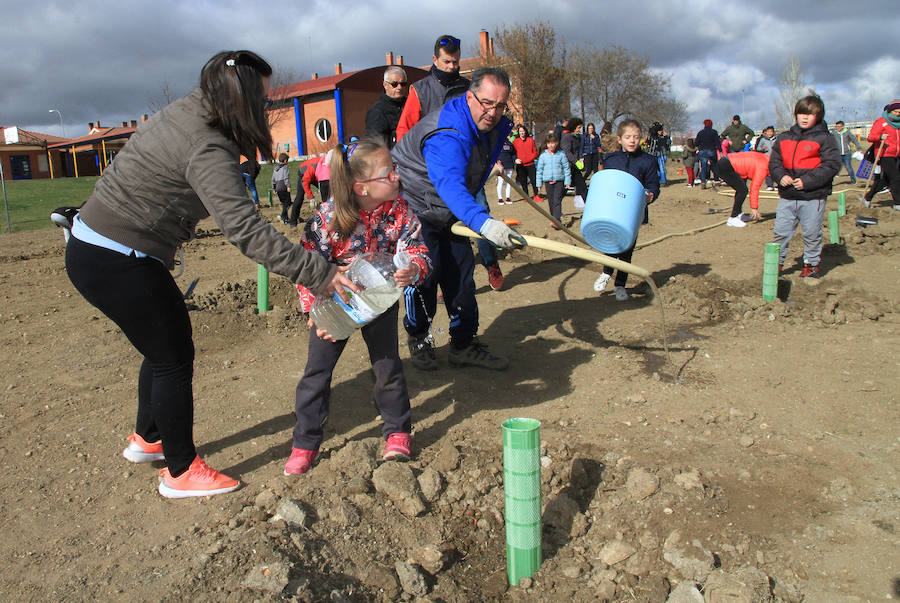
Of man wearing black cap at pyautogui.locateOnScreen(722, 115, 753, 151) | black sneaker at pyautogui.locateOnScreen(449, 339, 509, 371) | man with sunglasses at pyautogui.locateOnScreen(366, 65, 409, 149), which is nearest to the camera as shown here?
black sneaker at pyautogui.locateOnScreen(449, 339, 509, 371)

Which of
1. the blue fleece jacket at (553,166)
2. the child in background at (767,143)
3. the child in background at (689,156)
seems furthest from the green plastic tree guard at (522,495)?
the child in background at (689,156)

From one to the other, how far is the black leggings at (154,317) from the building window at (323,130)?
134 feet

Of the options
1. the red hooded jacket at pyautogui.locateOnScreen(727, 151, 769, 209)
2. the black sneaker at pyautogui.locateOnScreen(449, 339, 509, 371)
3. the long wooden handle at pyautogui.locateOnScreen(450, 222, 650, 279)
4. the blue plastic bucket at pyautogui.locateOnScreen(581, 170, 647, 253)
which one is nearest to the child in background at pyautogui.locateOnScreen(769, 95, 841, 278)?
the blue plastic bucket at pyautogui.locateOnScreen(581, 170, 647, 253)

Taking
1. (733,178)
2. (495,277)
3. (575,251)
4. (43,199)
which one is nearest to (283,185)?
(495,277)

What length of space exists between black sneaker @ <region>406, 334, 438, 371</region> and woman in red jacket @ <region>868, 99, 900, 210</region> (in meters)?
10.1

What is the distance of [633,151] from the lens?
6191mm

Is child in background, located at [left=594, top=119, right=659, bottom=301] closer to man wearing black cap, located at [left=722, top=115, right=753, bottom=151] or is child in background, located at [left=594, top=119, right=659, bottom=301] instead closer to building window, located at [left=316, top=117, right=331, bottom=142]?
man wearing black cap, located at [left=722, top=115, right=753, bottom=151]

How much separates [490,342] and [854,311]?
3081mm

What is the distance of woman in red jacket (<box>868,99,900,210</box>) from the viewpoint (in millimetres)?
10688

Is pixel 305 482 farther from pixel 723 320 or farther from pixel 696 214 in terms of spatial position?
pixel 696 214

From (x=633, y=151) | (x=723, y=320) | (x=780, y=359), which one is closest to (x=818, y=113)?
(x=633, y=151)

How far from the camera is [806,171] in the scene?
20.6ft

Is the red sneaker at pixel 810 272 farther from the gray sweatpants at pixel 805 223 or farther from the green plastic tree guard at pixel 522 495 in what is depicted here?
the green plastic tree guard at pixel 522 495

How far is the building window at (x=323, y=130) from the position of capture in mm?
41750
